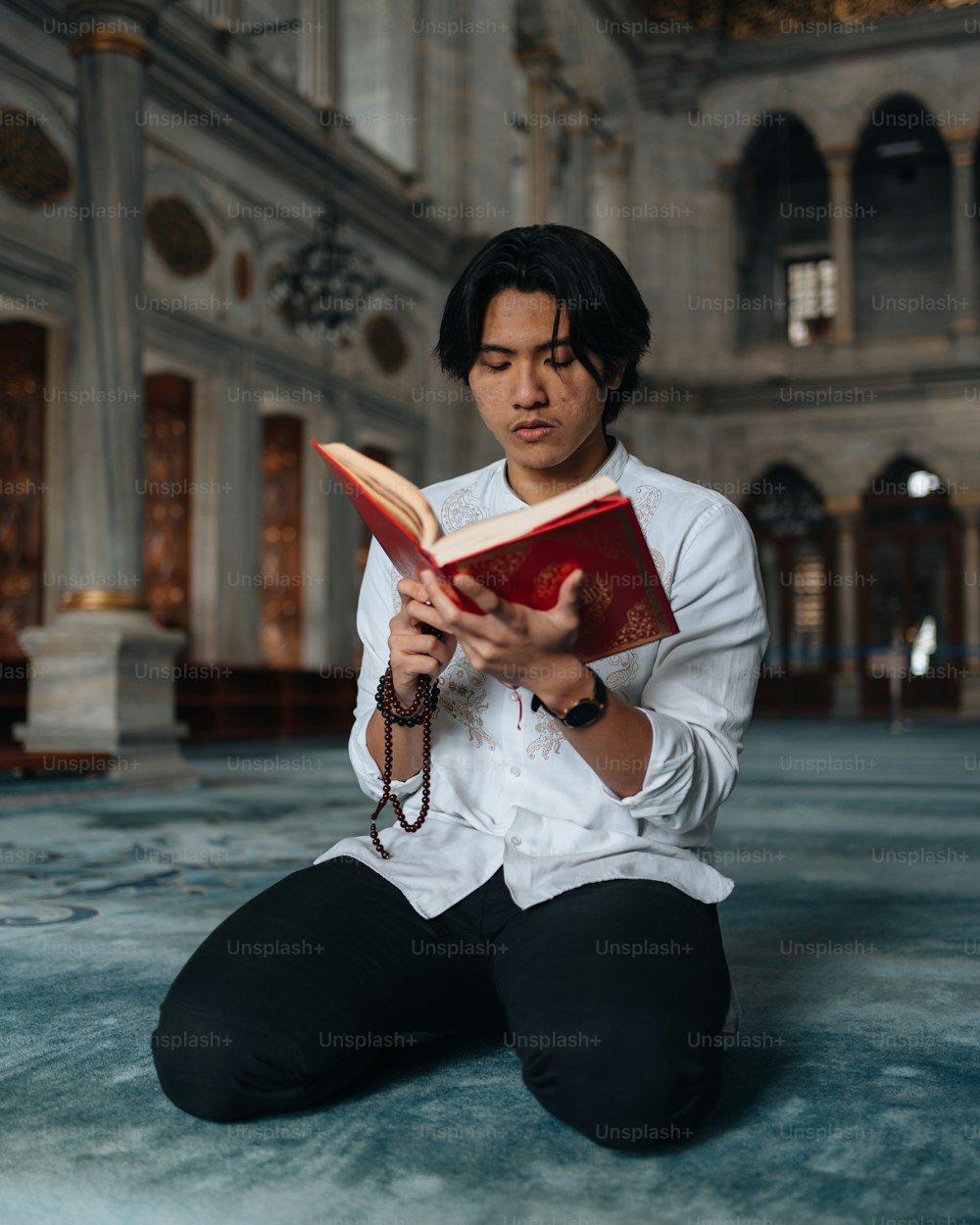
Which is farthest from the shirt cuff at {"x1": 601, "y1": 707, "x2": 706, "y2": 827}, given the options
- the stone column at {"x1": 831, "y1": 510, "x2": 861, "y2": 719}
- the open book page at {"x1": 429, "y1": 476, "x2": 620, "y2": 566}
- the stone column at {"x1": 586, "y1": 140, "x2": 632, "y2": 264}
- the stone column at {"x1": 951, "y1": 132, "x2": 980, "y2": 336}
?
the stone column at {"x1": 586, "y1": 140, "x2": 632, "y2": 264}

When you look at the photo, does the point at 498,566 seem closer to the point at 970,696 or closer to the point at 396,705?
the point at 396,705

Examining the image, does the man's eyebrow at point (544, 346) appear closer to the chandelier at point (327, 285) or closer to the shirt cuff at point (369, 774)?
the shirt cuff at point (369, 774)

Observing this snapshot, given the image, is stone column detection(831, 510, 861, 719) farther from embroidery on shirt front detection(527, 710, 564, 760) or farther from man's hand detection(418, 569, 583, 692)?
man's hand detection(418, 569, 583, 692)

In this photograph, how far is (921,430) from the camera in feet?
66.2

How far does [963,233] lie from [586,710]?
67.0 ft

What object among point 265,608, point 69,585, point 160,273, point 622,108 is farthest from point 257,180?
point 622,108

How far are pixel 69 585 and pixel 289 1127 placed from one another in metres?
6.30

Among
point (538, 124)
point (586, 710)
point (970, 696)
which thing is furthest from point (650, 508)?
point (970, 696)

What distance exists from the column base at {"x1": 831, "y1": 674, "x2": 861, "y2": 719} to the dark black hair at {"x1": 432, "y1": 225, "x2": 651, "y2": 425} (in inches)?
731

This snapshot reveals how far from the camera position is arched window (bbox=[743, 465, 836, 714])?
67.5ft

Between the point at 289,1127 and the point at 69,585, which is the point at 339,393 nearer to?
the point at 69,585

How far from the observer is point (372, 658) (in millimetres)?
2201

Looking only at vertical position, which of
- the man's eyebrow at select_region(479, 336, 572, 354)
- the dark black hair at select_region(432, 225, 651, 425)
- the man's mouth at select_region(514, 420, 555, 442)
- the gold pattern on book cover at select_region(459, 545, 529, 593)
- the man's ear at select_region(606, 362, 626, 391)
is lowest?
the gold pattern on book cover at select_region(459, 545, 529, 593)

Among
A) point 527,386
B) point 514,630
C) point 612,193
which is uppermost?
point 612,193
